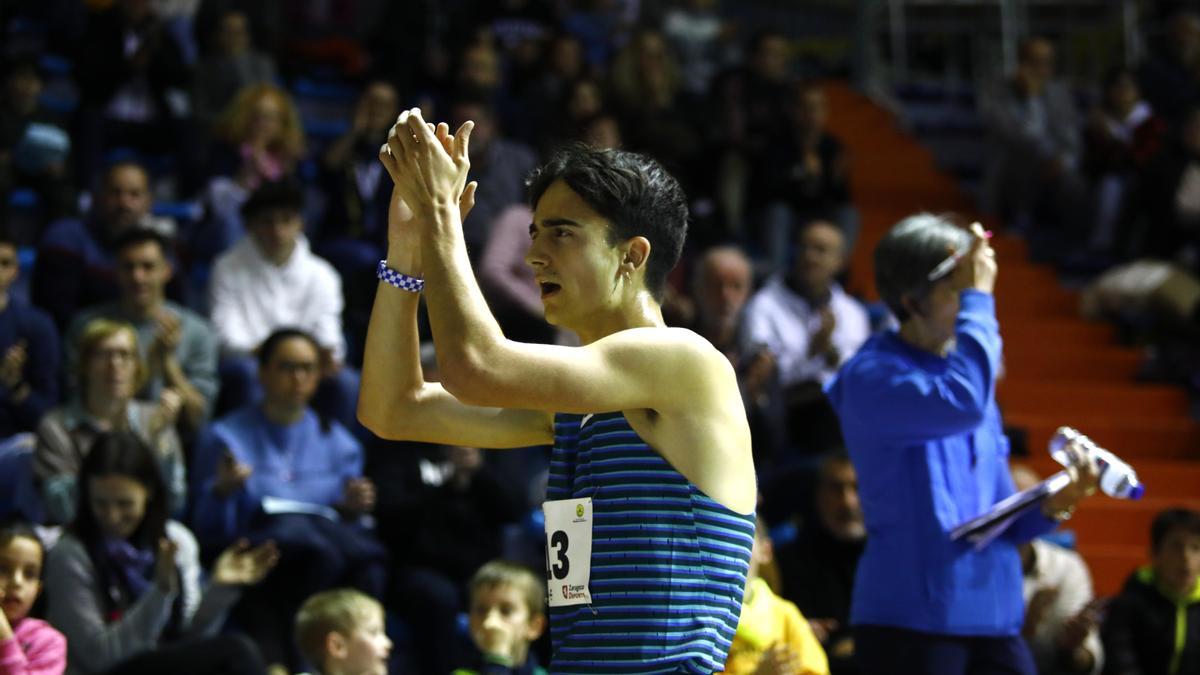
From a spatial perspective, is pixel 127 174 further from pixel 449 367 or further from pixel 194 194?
pixel 449 367

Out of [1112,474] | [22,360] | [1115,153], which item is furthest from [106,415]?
[1115,153]

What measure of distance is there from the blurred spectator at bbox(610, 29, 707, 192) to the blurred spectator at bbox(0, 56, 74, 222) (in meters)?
2.92

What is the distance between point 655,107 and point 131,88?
2777mm

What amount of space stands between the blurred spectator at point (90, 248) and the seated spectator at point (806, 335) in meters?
2.59

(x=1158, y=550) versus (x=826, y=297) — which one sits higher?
(x=826, y=297)

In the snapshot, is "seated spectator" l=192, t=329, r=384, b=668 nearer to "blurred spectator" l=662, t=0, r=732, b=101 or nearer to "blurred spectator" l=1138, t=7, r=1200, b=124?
"blurred spectator" l=662, t=0, r=732, b=101

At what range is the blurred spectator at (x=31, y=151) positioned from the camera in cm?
782

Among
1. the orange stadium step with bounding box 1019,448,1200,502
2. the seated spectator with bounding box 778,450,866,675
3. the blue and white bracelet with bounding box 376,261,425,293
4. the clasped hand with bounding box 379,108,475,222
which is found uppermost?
the clasped hand with bounding box 379,108,475,222

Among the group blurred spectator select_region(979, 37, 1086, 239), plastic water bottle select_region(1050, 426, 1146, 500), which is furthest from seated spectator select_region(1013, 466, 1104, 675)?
blurred spectator select_region(979, 37, 1086, 239)

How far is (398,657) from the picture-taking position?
19.9 feet

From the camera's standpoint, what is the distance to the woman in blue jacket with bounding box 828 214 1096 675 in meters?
3.69

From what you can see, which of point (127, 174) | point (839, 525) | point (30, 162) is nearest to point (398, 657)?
point (839, 525)

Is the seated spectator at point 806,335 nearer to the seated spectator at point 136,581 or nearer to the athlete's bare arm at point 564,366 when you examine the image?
the seated spectator at point 136,581

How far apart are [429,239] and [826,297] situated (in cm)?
547
